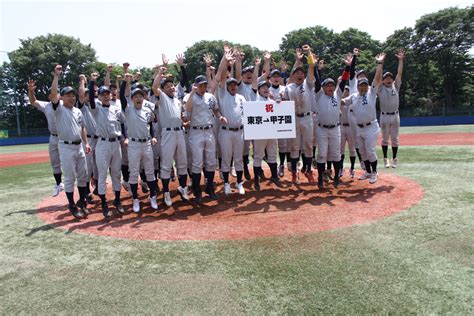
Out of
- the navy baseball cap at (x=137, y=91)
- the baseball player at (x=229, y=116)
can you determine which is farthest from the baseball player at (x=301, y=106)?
the navy baseball cap at (x=137, y=91)

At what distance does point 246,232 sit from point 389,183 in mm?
4197

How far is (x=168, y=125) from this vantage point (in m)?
6.38

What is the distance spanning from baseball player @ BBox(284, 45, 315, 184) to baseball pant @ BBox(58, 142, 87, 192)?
14.2 feet

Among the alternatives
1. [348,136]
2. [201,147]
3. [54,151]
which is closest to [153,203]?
[201,147]

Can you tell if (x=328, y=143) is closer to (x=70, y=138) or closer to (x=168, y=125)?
(x=168, y=125)

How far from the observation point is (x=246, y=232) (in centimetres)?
505

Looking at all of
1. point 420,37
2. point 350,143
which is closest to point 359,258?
point 350,143

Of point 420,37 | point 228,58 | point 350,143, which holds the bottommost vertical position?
point 350,143

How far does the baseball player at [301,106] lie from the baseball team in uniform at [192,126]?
0.07 ft

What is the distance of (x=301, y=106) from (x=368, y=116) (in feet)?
4.94

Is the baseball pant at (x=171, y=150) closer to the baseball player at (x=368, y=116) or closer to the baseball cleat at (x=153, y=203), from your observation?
the baseball cleat at (x=153, y=203)

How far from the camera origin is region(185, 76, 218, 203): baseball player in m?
6.48

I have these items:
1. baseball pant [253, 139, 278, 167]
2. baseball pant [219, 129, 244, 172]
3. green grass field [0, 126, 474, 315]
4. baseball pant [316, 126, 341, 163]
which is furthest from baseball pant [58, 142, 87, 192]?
baseball pant [316, 126, 341, 163]

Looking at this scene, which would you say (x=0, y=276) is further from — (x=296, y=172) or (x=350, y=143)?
(x=350, y=143)
